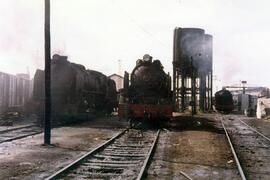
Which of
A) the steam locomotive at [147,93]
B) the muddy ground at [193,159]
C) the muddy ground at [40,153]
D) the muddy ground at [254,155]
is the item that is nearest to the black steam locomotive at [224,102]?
the steam locomotive at [147,93]

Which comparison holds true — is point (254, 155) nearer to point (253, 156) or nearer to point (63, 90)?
point (253, 156)

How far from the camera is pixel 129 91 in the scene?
20.4 meters

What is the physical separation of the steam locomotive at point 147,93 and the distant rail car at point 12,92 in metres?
9.23

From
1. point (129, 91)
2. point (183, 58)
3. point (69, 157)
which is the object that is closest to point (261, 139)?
point (129, 91)

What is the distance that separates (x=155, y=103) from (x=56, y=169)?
36.3ft

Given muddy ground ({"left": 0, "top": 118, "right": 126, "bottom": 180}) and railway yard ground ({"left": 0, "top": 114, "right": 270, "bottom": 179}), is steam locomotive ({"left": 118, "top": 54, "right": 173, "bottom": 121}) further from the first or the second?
muddy ground ({"left": 0, "top": 118, "right": 126, "bottom": 180})

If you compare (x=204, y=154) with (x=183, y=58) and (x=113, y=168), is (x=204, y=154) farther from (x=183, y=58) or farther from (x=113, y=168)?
(x=183, y=58)

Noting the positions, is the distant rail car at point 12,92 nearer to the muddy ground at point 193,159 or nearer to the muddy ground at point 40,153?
the muddy ground at point 40,153

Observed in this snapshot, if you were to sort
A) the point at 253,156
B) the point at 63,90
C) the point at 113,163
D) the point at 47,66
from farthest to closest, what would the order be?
1. the point at 63,90
2. the point at 47,66
3. the point at 253,156
4. the point at 113,163

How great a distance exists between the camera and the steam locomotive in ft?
63.5

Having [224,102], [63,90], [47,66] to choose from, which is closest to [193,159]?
[47,66]

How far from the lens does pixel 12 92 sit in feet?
90.9

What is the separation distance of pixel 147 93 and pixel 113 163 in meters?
10.4

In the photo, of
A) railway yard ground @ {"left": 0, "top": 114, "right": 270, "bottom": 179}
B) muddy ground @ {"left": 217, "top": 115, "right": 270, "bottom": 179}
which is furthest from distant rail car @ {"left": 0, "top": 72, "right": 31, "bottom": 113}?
muddy ground @ {"left": 217, "top": 115, "right": 270, "bottom": 179}
